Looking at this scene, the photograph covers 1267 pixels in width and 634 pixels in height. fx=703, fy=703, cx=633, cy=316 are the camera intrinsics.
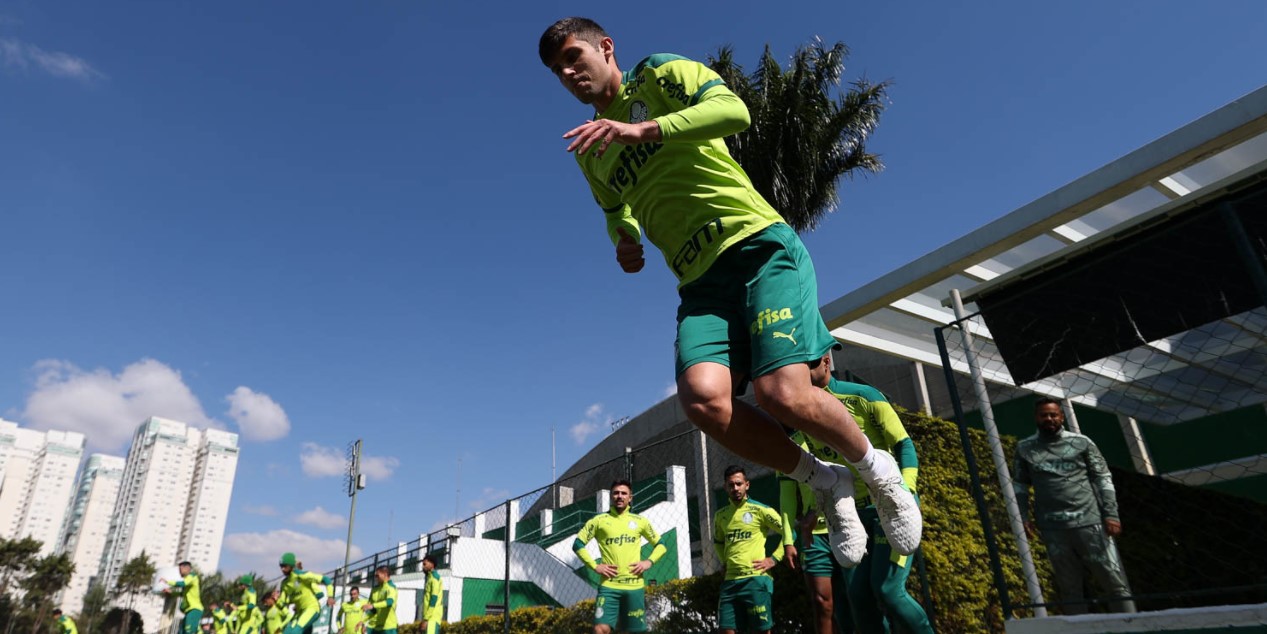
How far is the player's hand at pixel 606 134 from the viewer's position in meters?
1.92

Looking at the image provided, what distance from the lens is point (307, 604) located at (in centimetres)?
1162

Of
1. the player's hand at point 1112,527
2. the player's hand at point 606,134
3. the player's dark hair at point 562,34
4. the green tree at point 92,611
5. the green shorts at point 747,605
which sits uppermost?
the green tree at point 92,611

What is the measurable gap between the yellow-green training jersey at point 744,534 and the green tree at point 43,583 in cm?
5703

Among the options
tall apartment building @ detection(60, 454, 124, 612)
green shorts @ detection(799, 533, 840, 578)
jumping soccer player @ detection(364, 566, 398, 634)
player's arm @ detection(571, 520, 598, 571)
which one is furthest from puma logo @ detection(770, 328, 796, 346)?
tall apartment building @ detection(60, 454, 124, 612)

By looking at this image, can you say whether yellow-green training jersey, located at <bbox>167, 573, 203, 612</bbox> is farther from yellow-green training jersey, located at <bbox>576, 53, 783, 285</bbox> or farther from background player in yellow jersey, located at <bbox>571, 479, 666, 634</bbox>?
yellow-green training jersey, located at <bbox>576, 53, 783, 285</bbox>

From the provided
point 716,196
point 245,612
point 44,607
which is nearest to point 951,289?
point 716,196

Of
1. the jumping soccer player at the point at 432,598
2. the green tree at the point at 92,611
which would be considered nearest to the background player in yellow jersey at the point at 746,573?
the jumping soccer player at the point at 432,598

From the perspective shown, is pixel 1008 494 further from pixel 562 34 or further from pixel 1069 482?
pixel 562 34

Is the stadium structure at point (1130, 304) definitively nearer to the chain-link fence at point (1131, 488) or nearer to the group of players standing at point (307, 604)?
the chain-link fence at point (1131, 488)

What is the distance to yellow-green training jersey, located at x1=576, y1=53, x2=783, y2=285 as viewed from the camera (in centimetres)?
225

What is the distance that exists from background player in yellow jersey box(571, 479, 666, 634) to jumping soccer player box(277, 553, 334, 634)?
718 cm

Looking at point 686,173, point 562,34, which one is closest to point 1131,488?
point 686,173

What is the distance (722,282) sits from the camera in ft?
7.60

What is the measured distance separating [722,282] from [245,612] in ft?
54.8
